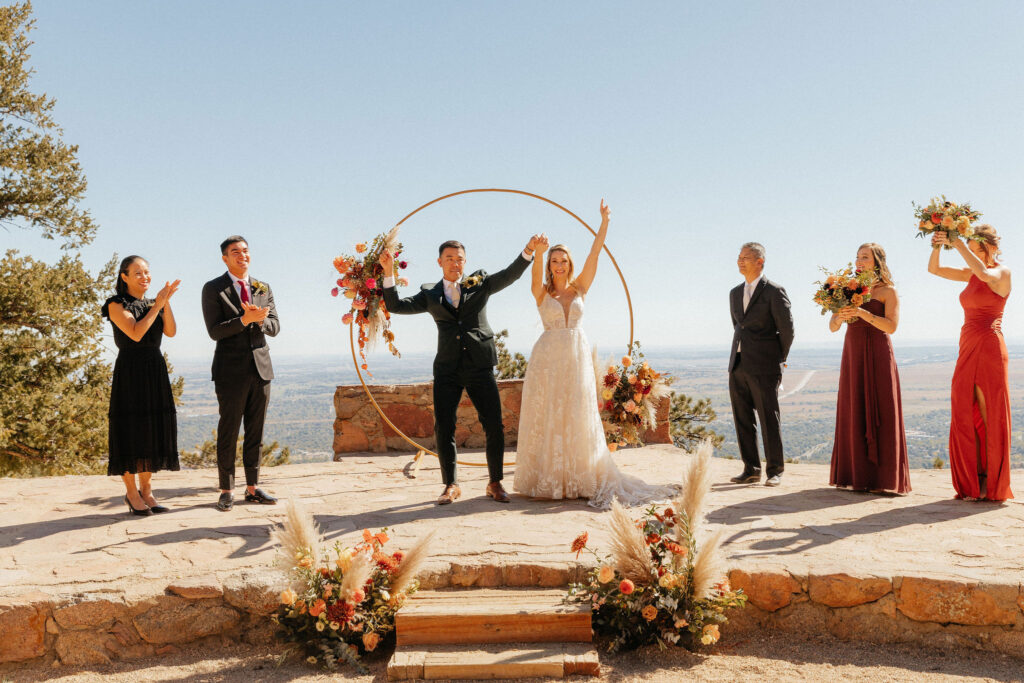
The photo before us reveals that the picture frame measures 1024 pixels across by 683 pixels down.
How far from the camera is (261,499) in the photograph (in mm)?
5926

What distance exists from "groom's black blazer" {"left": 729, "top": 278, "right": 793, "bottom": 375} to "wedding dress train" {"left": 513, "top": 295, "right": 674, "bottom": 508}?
156cm

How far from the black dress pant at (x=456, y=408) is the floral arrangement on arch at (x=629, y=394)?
1.54 meters

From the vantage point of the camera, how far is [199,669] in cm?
387

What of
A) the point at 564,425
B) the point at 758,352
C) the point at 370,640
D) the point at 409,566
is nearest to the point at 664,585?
the point at 409,566

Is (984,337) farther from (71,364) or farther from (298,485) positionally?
(71,364)

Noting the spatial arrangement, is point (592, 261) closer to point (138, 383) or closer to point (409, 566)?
point (409, 566)

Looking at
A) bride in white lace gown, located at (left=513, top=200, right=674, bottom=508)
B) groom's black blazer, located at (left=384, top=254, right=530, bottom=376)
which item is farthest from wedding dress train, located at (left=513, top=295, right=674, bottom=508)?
groom's black blazer, located at (left=384, top=254, right=530, bottom=376)

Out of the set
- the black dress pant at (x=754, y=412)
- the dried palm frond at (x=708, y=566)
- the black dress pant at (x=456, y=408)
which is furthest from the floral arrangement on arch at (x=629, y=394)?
the dried palm frond at (x=708, y=566)

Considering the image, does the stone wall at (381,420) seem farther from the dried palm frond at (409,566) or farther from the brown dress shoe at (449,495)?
the dried palm frond at (409,566)

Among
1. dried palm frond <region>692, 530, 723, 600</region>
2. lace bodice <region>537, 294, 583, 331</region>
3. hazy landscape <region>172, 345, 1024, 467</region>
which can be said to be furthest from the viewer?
hazy landscape <region>172, 345, 1024, 467</region>

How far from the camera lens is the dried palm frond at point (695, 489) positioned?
3628mm

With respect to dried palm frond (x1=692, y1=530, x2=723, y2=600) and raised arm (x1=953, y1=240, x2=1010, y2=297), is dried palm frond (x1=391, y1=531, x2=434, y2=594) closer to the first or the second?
dried palm frond (x1=692, y1=530, x2=723, y2=600)

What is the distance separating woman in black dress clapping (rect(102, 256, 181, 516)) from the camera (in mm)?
5332

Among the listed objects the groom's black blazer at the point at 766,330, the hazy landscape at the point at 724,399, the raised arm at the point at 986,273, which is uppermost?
the raised arm at the point at 986,273
